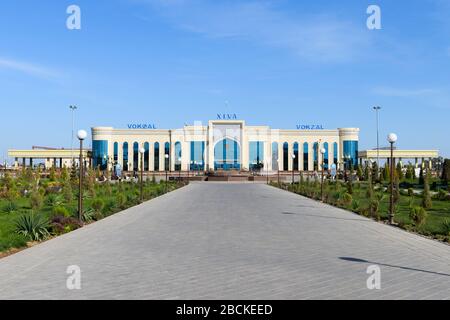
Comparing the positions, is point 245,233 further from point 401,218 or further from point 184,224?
point 401,218

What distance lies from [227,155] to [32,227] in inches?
3027

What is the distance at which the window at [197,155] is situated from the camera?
284 ft

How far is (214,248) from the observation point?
8.24 meters

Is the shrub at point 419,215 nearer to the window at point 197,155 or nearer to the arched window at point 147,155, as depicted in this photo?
the window at point 197,155

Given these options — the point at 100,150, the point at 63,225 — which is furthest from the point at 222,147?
the point at 63,225

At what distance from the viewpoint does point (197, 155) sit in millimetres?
87062

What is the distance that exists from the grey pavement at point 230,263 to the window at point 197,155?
7456 centimetres

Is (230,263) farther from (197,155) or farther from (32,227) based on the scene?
(197,155)

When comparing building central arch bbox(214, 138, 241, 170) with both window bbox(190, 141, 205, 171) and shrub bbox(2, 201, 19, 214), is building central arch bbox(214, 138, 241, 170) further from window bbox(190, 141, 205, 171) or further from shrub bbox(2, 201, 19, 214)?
shrub bbox(2, 201, 19, 214)

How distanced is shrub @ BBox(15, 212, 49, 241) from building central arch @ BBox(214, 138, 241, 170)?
75261 millimetres

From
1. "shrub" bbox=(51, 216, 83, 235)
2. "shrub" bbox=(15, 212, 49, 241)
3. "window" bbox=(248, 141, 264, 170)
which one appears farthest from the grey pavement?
"window" bbox=(248, 141, 264, 170)

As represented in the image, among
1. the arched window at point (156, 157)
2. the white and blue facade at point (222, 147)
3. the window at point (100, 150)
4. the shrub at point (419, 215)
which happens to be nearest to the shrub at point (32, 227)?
the shrub at point (419, 215)
